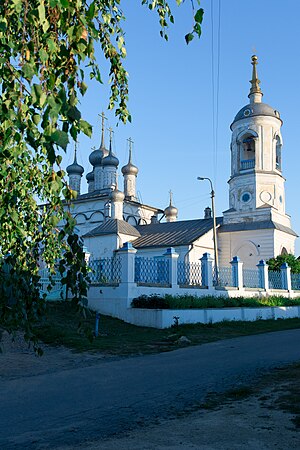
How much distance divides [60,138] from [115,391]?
5001 millimetres

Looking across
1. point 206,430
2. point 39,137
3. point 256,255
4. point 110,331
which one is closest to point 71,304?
point 39,137

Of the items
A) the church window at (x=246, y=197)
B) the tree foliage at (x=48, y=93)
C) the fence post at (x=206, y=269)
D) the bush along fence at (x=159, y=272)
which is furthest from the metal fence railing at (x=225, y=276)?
the tree foliage at (x=48, y=93)

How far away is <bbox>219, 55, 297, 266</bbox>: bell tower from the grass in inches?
544

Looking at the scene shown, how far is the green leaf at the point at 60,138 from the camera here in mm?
1695

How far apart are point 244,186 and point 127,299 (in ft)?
59.0

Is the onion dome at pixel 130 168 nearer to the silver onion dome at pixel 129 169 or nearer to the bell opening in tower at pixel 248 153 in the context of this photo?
the silver onion dome at pixel 129 169

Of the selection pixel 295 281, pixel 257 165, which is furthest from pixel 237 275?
pixel 257 165

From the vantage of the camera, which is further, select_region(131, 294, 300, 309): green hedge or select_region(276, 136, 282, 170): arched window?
select_region(276, 136, 282, 170): arched window

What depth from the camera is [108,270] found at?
15.6 m

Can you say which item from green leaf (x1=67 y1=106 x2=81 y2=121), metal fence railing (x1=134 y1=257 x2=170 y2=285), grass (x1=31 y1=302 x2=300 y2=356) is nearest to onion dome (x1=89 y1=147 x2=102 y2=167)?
metal fence railing (x1=134 y1=257 x2=170 y2=285)

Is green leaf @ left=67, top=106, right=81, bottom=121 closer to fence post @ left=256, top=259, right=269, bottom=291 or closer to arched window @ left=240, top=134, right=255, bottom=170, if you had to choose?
fence post @ left=256, top=259, right=269, bottom=291

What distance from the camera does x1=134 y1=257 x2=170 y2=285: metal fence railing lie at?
15.4 m

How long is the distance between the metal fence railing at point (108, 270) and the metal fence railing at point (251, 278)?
7025 mm

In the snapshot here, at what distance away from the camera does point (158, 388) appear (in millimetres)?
6277
